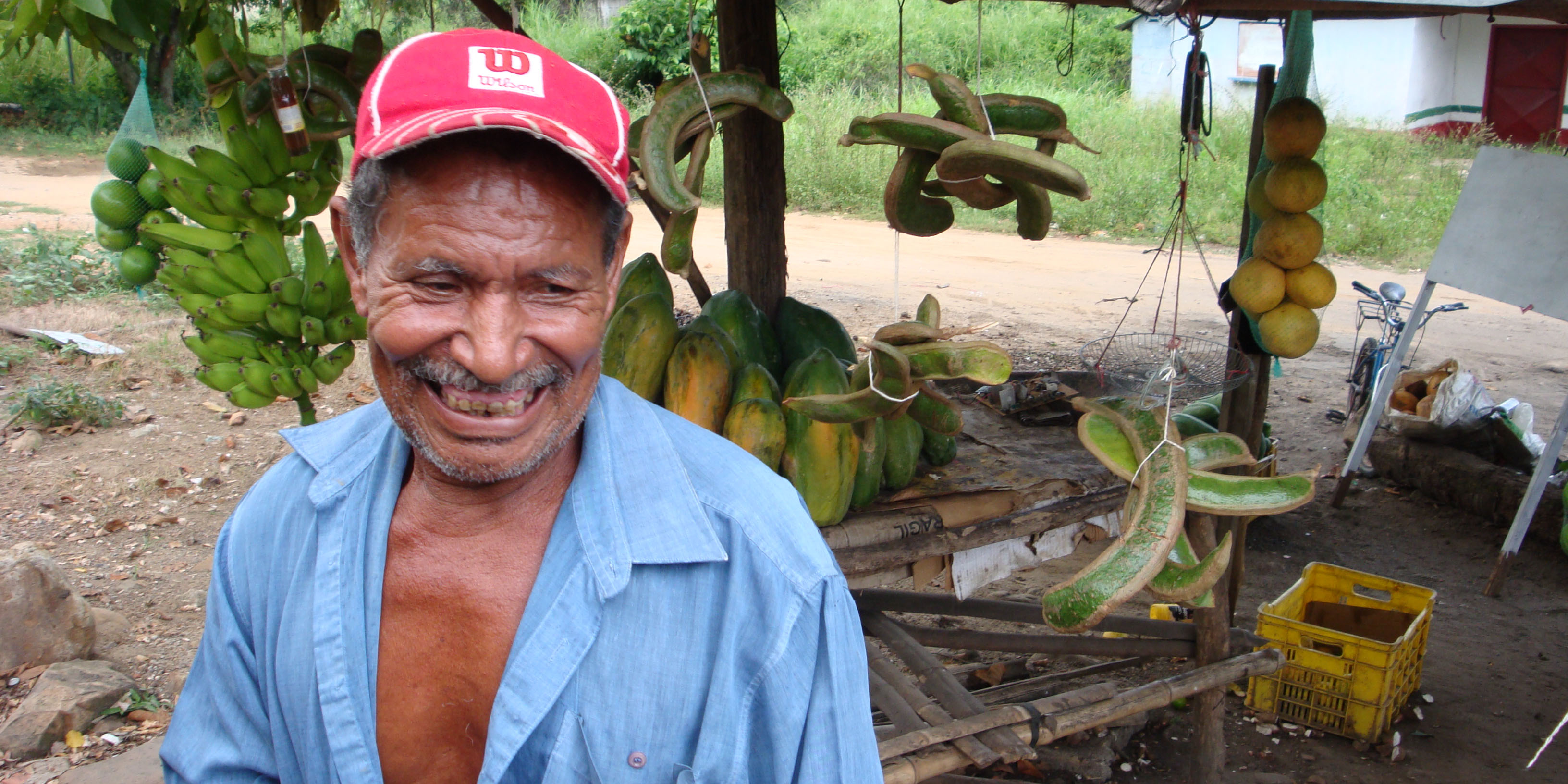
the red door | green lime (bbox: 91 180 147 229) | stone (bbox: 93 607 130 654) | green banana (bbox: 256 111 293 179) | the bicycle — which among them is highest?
the red door

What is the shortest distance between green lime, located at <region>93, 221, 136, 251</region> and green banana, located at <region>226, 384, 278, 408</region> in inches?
18.4

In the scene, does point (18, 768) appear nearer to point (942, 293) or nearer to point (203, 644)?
point (203, 644)

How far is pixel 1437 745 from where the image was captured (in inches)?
131

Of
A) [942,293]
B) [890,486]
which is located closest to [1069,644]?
[890,486]

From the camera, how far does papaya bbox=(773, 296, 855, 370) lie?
2.62m

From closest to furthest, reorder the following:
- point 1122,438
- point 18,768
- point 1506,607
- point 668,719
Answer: point 668,719, point 1122,438, point 18,768, point 1506,607

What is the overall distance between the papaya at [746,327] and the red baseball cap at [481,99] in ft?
4.76

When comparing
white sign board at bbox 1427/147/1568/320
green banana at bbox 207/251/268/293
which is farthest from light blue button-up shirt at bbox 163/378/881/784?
white sign board at bbox 1427/147/1568/320

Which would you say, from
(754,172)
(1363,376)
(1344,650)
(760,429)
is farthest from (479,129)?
(1363,376)

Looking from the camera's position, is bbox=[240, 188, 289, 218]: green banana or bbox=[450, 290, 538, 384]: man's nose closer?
bbox=[450, 290, 538, 384]: man's nose

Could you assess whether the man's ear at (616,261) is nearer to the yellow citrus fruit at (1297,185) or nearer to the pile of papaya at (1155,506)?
the pile of papaya at (1155,506)

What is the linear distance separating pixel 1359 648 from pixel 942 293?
6.00 meters

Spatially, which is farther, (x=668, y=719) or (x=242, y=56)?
(x=242, y=56)

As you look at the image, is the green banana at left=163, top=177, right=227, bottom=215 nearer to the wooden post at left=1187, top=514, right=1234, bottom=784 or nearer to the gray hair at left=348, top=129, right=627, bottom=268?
the gray hair at left=348, top=129, right=627, bottom=268
